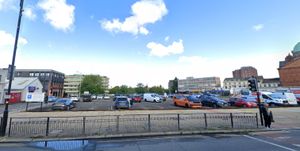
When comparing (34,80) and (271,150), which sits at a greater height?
Answer: (34,80)

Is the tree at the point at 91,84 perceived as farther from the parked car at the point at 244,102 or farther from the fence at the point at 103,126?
the fence at the point at 103,126

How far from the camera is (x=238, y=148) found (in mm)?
7094

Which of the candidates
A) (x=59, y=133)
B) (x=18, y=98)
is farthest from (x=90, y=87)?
(x=59, y=133)

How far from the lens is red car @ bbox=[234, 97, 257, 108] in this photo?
2821 cm

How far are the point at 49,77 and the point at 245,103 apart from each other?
7778cm

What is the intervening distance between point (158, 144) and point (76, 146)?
3.42m

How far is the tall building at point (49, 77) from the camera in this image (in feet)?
257

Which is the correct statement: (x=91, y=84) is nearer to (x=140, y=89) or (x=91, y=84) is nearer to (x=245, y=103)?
(x=140, y=89)

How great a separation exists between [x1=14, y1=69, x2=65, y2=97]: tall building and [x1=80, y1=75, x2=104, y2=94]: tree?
35.1ft

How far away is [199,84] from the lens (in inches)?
5271

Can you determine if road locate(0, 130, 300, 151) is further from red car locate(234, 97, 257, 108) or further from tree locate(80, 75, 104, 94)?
tree locate(80, 75, 104, 94)

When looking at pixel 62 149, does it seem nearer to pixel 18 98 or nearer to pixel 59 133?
pixel 59 133

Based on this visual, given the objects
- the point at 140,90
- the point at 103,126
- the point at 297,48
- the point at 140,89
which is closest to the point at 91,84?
the point at 140,90

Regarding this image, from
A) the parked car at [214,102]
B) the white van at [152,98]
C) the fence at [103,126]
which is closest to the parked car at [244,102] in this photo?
the parked car at [214,102]
